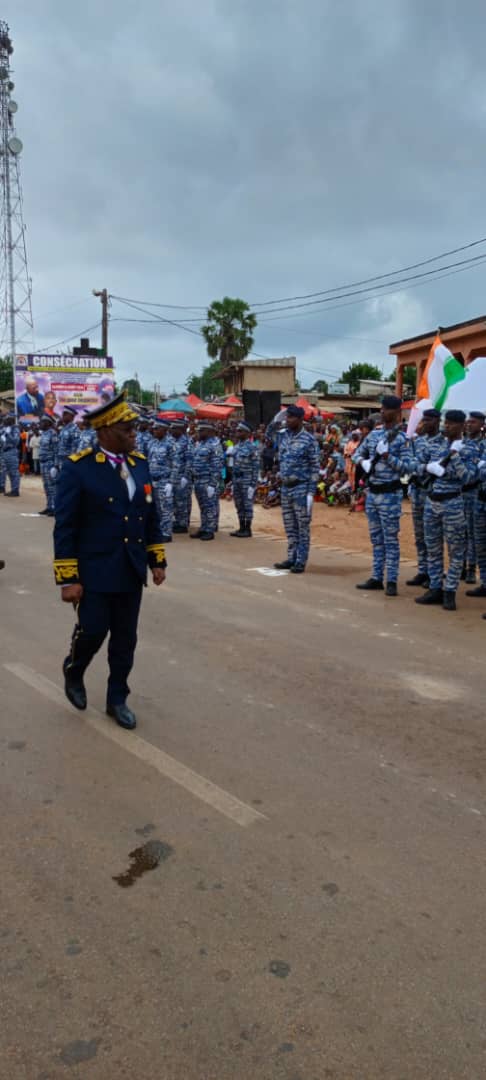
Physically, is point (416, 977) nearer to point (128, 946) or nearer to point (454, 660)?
point (128, 946)

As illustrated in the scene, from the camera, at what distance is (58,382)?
26.6 meters

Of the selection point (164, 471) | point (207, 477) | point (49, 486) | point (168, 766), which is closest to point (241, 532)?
point (207, 477)

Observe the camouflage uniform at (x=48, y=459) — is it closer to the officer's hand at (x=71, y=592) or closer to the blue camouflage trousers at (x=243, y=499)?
the blue camouflage trousers at (x=243, y=499)

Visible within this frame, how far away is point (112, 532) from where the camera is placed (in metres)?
4.05

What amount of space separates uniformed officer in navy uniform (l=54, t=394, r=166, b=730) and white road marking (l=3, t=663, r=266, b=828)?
0.46 ft

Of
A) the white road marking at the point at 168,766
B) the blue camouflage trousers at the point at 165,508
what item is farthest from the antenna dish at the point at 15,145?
the white road marking at the point at 168,766

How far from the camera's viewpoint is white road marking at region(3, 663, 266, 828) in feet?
10.9

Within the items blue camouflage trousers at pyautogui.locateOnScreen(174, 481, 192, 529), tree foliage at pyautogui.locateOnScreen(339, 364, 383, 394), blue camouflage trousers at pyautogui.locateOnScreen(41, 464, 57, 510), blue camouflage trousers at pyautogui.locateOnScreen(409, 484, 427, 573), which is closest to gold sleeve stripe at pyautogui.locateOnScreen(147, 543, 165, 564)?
blue camouflage trousers at pyautogui.locateOnScreen(409, 484, 427, 573)

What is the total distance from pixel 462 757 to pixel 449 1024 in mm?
1898

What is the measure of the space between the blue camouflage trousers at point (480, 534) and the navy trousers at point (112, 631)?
181 inches

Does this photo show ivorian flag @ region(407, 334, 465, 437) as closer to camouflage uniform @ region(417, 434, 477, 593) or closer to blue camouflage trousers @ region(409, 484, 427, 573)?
blue camouflage trousers @ region(409, 484, 427, 573)

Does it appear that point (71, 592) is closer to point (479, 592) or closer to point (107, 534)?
point (107, 534)

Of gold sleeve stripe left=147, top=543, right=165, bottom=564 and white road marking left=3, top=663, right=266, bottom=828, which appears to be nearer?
white road marking left=3, top=663, right=266, bottom=828

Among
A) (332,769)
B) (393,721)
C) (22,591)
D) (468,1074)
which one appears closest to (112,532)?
(332,769)
